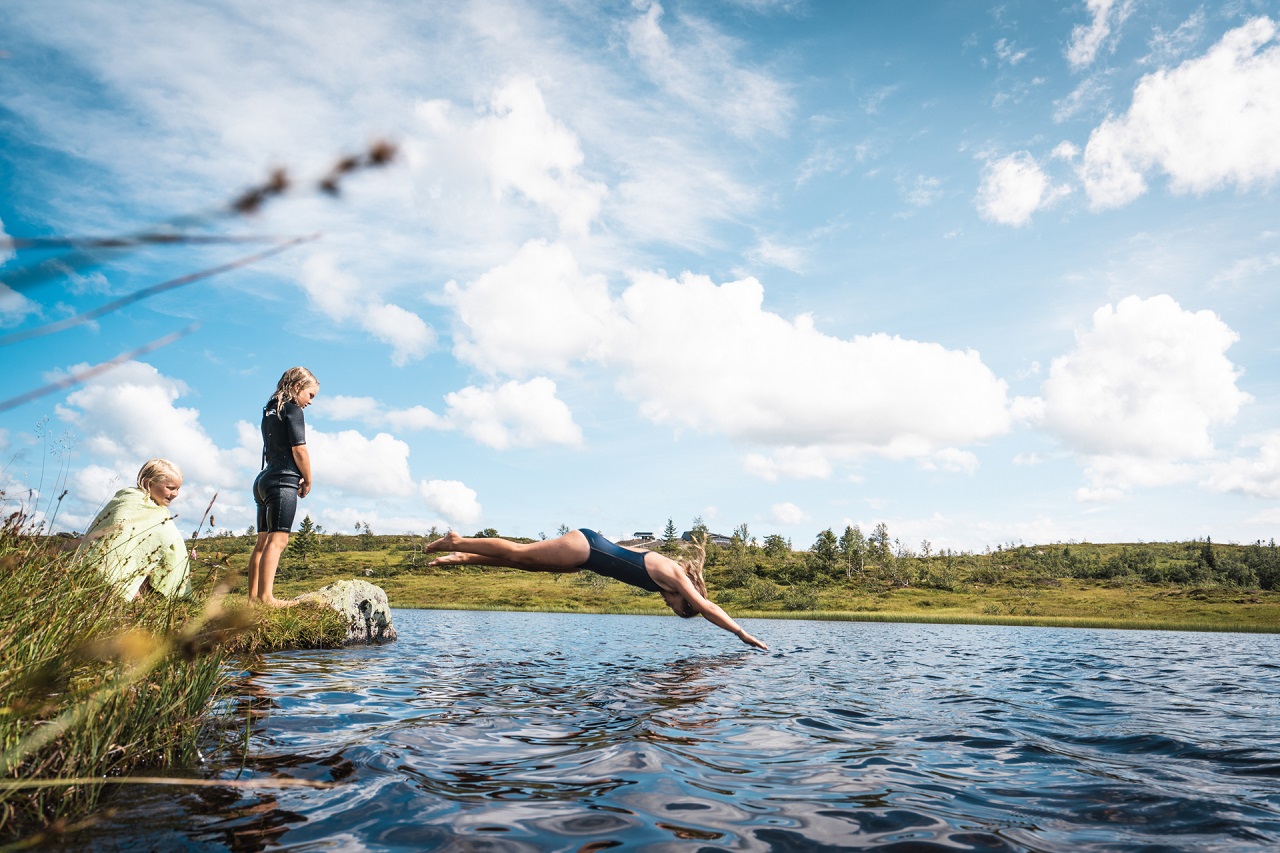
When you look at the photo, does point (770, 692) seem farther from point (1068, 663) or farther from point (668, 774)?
point (1068, 663)

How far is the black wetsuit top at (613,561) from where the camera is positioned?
11.4m

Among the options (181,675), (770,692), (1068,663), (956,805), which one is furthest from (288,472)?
(1068,663)

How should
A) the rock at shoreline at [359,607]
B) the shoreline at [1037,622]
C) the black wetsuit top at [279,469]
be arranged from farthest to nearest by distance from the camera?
the shoreline at [1037,622] < the rock at shoreline at [359,607] < the black wetsuit top at [279,469]

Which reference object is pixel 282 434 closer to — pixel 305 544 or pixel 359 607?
pixel 359 607

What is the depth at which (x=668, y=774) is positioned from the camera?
504cm

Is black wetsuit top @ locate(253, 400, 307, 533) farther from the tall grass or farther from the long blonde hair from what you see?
the tall grass

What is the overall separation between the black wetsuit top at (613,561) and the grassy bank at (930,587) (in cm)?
5156

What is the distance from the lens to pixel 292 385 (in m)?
11.1

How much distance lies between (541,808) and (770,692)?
604cm

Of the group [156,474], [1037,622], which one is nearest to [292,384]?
[156,474]

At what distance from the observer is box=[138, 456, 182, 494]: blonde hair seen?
852 centimetres

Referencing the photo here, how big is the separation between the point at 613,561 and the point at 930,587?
82827 mm

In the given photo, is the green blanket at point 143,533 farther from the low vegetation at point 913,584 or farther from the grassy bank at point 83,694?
the low vegetation at point 913,584

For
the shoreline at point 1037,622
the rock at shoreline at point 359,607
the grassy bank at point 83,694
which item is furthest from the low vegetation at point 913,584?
the grassy bank at point 83,694
